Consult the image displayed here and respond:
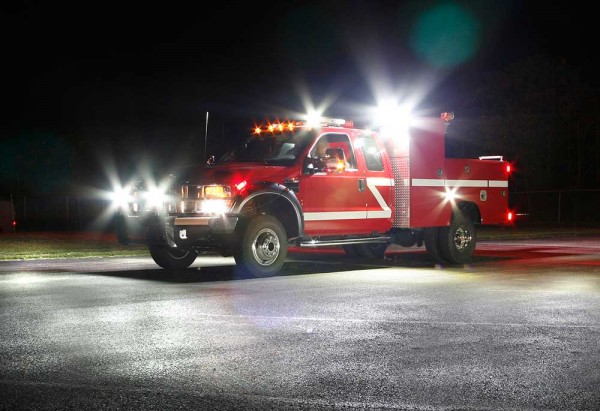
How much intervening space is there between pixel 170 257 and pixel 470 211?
5948 millimetres

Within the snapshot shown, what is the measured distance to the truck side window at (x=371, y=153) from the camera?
Result: 14.6 m

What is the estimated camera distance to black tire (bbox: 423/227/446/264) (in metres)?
15.7

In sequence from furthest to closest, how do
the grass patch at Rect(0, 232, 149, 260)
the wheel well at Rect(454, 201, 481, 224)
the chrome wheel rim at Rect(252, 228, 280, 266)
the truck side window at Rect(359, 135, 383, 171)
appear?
the grass patch at Rect(0, 232, 149, 260) → the wheel well at Rect(454, 201, 481, 224) → the truck side window at Rect(359, 135, 383, 171) → the chrome wheel rim at Rect(252, 228, 280, 266)

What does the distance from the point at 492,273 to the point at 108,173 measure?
4507 centimetres

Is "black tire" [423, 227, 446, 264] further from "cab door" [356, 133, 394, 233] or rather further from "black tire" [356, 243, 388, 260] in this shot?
"black tire" [356, 243, 388, 260]

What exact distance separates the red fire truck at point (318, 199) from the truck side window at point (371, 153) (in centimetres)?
2

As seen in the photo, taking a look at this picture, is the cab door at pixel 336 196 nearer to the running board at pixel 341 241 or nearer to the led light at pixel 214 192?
the running board at pixel 341 241

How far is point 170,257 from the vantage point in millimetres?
14219

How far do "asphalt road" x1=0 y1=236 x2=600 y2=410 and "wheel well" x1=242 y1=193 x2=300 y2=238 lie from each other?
0.79m

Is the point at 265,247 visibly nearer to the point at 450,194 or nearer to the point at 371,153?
the point at 371,153

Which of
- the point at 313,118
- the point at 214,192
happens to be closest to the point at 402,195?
the point at 313,118

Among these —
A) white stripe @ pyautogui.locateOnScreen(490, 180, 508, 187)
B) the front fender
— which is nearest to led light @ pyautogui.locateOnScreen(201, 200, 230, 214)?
the front fender

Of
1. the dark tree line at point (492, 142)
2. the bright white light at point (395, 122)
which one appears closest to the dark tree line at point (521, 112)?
the dark tree line at point (492, 142)

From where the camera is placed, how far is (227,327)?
8.10m
